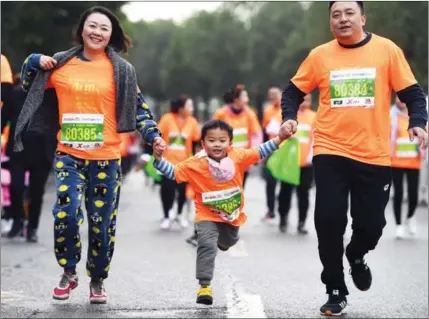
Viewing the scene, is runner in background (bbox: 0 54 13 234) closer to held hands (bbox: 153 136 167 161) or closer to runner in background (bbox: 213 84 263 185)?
runner in background (bbox: 213 84 263 185)

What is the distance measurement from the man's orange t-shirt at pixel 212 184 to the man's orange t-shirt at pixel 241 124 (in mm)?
6122

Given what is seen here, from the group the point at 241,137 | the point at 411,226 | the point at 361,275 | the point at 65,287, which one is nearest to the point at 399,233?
the point at 411,226

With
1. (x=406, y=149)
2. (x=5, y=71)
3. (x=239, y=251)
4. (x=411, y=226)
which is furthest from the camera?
(x=411, y=226)

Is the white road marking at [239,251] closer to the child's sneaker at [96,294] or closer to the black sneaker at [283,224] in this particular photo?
the black sneaker at [283,224]

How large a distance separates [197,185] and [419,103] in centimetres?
159

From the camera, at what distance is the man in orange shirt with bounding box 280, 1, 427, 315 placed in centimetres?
634

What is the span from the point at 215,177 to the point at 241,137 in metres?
6.42

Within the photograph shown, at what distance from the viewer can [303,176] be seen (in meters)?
13.0

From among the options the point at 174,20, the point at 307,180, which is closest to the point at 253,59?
the point at 174,20

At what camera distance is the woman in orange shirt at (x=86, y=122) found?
651 centimetres

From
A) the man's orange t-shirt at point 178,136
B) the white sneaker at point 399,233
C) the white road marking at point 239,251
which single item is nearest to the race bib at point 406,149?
the white sneaker at point 399,233

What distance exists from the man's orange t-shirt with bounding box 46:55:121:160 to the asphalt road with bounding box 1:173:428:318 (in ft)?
3.55

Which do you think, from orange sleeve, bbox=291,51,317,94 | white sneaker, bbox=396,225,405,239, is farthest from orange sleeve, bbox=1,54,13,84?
white sneaker, bbox=396,225,405,239

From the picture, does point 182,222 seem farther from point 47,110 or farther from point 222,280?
point 47,110
